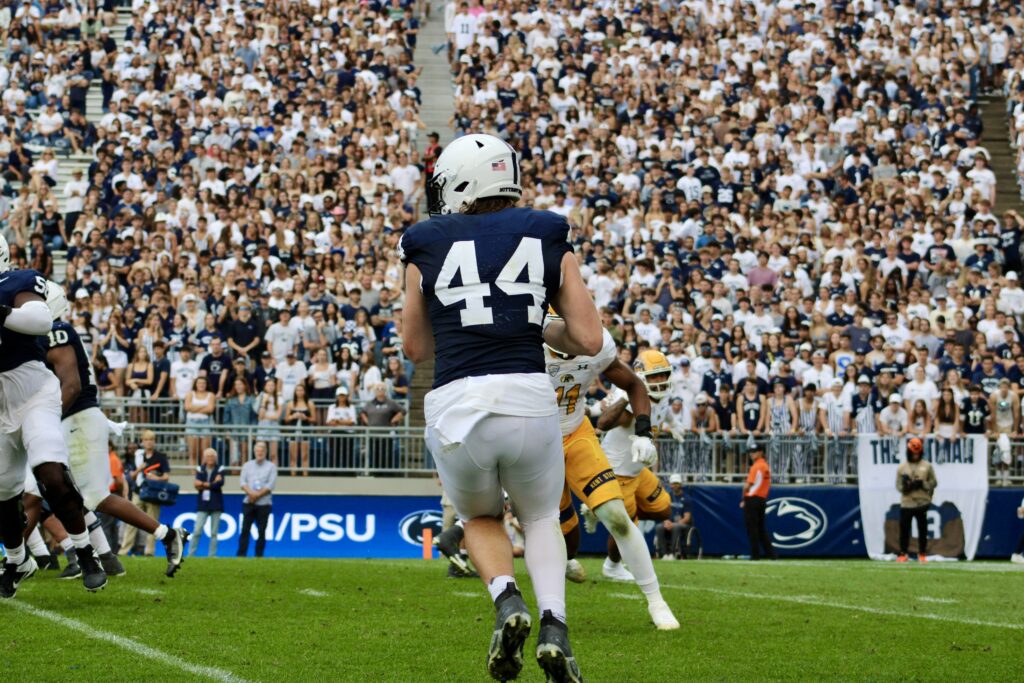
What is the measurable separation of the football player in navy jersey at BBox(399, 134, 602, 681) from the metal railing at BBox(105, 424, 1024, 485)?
14191 mm

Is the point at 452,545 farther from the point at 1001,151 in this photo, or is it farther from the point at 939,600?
the point at 1001,151

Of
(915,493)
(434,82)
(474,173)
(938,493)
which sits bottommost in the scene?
(938,493)

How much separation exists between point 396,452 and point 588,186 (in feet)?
21.6

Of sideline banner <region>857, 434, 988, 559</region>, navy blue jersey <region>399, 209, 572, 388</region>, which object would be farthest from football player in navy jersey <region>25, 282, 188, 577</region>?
sideline banner <region>857, 434, 988, 559</region>

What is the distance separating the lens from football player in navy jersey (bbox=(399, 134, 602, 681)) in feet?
17.8

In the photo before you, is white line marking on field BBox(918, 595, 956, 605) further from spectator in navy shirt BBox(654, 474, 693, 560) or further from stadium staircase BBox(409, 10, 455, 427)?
stadium staircase BBox(409, 10, 455, 427)

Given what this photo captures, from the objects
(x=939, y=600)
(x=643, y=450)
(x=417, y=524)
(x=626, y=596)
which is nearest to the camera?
(x=643, y=450)

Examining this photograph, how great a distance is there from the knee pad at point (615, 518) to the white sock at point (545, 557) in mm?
3358

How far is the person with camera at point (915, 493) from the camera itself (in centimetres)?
1922

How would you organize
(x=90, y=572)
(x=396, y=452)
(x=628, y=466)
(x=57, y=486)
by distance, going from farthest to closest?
(x=396, y=452)
(x=628, y=466)
(x=90, y=572)
(x=57, y=486)

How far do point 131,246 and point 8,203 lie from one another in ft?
11.3

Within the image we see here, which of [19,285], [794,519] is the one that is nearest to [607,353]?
[19,285]

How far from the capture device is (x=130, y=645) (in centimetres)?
754

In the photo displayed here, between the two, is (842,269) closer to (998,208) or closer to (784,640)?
(998,208)
